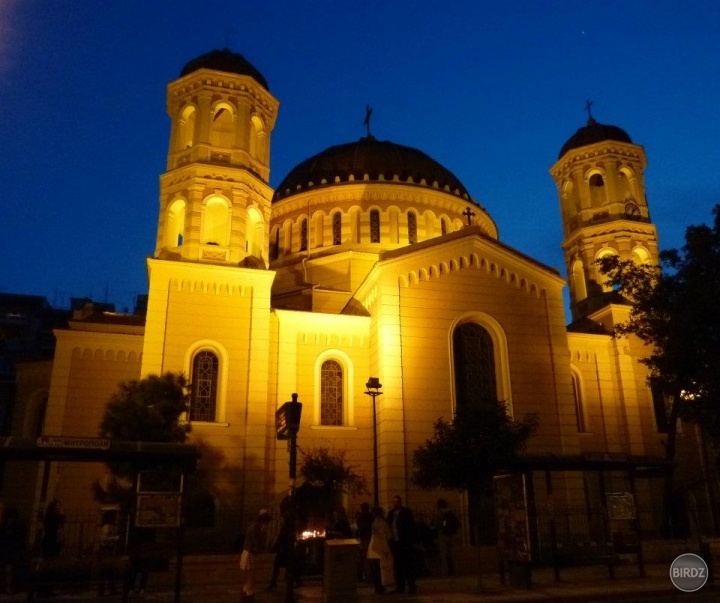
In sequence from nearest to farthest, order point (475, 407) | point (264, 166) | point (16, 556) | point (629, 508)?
point (16, 556) < point (629, 508) < point (475, 407) < point (264, 166)

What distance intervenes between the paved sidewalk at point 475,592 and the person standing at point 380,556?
1.00ft

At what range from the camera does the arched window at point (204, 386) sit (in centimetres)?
2231

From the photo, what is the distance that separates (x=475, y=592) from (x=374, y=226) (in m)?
22.4

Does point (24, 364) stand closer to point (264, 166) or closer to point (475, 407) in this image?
point (264, 166)

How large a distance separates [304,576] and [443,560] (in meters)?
3.45

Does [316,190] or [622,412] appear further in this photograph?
[316,190]

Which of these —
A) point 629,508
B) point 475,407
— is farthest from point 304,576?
point 629,508

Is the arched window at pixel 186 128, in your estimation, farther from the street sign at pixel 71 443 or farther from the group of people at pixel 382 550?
the group of people at pixel 382 550

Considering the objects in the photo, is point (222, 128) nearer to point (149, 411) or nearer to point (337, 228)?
point (337, 228)

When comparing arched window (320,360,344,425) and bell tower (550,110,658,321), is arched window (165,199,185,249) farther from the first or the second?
bell tower (550,110,658,321)

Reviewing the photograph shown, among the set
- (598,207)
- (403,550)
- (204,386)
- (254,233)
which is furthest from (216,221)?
(598,207)

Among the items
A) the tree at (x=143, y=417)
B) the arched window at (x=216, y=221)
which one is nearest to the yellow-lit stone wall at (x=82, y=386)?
the tree at (x=143, y=417)

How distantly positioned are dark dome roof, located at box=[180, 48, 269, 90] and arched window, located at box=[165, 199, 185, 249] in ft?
20.1

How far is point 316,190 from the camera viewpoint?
34.2 m
